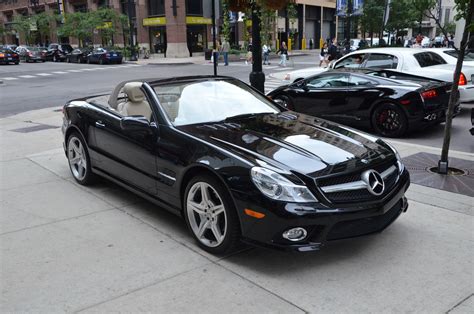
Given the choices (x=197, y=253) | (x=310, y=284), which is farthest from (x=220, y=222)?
(x=310, y=284)

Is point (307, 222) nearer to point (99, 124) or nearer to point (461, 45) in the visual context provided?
point (99, 124)

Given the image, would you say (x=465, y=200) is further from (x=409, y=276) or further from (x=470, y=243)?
(x=409, y=276)

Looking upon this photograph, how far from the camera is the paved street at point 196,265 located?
3277 mm

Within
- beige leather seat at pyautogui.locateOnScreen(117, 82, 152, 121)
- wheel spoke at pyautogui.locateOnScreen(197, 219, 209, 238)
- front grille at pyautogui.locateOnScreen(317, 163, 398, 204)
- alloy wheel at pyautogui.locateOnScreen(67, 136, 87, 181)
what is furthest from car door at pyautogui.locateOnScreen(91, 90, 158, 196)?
front grille at pyautogui.locateOnScreen(317, 163, 398, 204)

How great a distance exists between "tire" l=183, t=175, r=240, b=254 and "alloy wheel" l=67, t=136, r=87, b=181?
2321 millimetres

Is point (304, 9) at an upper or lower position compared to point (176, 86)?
upper

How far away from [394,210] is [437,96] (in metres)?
5.40

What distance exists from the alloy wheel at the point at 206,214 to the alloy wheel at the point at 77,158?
2355 millimetres

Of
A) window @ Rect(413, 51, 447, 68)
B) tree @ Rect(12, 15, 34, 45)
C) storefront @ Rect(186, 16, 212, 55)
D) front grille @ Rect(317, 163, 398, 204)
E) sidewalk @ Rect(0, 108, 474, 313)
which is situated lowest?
sidewalk @ Rect(0, 108, 474, 313)

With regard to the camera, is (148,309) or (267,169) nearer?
(148,309)

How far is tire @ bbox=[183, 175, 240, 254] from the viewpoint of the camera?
376 cm

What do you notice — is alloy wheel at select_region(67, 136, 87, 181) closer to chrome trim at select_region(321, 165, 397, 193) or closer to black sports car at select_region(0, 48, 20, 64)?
chrome trim at select_region(321, 165, 397, 193)

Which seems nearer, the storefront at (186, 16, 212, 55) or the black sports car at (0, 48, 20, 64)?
the black sports car at (0, 48, 20, 64)

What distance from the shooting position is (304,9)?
59.4m
